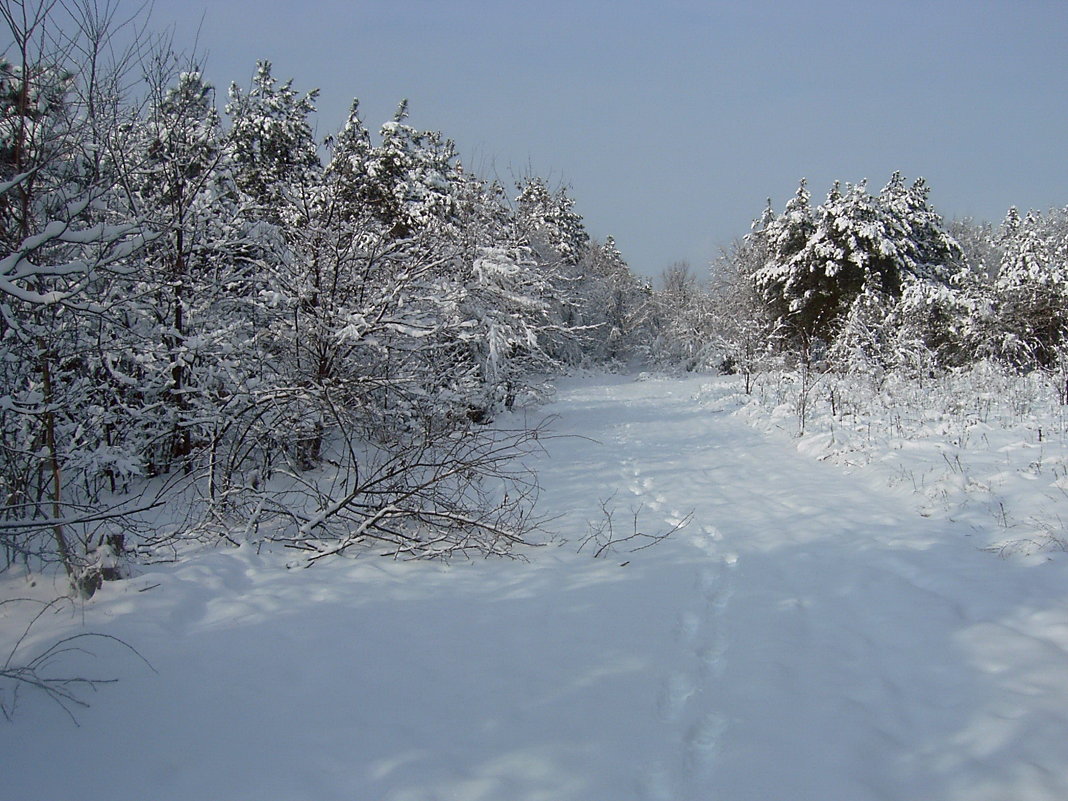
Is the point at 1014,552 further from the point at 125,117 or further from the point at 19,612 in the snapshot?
the point at 125,117

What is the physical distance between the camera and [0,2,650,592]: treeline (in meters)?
3.82

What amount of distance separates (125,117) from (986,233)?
50.8 metres

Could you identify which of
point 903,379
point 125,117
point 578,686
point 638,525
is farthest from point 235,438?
point 903,379

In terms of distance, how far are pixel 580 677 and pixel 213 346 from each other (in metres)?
6.66

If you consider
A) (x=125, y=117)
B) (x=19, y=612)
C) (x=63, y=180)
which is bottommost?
(x=19, y=612)

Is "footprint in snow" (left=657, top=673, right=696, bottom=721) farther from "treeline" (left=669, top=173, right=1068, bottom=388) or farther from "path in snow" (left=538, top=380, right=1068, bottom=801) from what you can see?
"treeline" (left=669, top=173, right=1068, bottom=388)

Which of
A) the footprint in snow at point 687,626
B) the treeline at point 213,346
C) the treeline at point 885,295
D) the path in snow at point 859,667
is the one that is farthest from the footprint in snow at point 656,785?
the treeline at point 885,295

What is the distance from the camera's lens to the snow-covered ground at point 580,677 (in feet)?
7.84

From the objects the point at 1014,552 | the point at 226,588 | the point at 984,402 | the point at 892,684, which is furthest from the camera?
the point at 984,402

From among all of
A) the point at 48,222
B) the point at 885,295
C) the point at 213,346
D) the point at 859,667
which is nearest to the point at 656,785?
the point at 859,667

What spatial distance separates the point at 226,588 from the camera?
4.01 meters

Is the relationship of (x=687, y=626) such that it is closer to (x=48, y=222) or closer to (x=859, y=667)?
(x=859, y=667)

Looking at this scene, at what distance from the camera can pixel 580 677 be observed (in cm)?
316

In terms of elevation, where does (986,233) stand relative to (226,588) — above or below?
above
